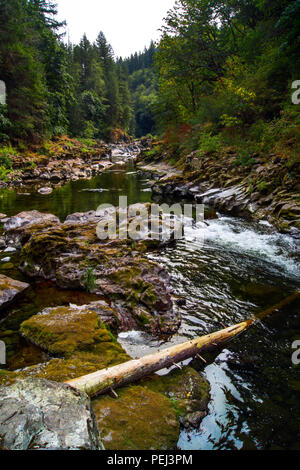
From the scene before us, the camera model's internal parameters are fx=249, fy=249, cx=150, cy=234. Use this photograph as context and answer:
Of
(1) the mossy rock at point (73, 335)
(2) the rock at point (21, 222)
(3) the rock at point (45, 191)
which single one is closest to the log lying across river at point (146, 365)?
(1) the mossy rock at point (73, 335)

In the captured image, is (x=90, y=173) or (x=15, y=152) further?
(x=90, y=173)

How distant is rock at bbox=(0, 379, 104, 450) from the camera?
1522 mm

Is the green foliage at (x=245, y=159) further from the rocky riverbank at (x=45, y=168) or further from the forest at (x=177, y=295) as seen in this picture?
the rocky riverbank at (x=45, y=168)

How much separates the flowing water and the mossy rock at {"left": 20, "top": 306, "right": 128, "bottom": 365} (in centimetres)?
21

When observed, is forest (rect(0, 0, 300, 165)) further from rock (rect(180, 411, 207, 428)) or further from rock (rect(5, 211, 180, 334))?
rock (rect(180, 411, 207, 428))

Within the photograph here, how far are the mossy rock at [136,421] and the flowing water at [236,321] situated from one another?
0.25m

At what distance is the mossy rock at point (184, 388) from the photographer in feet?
8.59

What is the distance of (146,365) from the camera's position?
278cm

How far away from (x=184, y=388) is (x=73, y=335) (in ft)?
5.07

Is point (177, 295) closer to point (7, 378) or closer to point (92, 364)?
point (92, 364)
